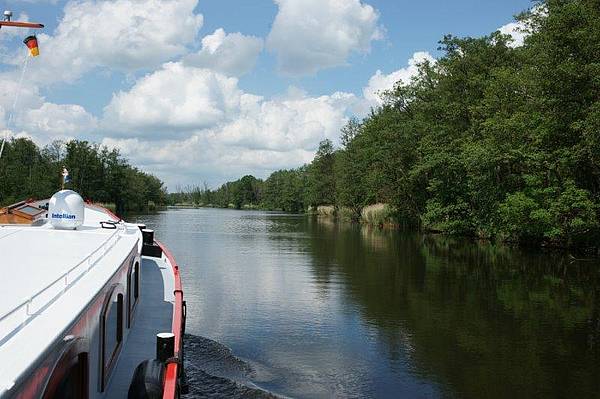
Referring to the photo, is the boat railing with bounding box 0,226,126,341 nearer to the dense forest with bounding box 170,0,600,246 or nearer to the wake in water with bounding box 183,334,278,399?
the wake in water with bounding box 183,334,278,399

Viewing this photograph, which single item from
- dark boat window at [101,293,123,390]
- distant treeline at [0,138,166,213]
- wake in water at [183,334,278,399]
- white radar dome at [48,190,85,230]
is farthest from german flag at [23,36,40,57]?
distant treeline at [0,138,166,213]

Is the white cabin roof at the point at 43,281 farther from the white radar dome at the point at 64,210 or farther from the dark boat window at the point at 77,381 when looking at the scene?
the dark boat window at the point at 77,381

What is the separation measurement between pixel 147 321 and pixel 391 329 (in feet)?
22.2

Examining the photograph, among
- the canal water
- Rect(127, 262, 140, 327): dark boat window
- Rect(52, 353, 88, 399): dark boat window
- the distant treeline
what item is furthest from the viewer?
the distant treeline

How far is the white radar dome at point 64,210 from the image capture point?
9336 mm

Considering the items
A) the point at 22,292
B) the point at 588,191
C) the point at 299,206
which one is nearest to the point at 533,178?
the point at 588,191

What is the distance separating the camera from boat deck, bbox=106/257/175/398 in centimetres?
715

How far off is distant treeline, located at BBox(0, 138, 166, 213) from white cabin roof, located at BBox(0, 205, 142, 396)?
68063 mm

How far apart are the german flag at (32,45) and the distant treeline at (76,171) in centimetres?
6695

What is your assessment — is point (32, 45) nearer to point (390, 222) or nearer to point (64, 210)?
point (64, 210)

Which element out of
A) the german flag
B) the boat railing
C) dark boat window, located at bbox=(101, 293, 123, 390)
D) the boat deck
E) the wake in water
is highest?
the german flag

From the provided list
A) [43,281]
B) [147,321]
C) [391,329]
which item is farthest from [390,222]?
[43,281]

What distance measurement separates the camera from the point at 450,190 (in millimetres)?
45844

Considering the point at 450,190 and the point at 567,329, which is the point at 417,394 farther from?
the point at 450,190
